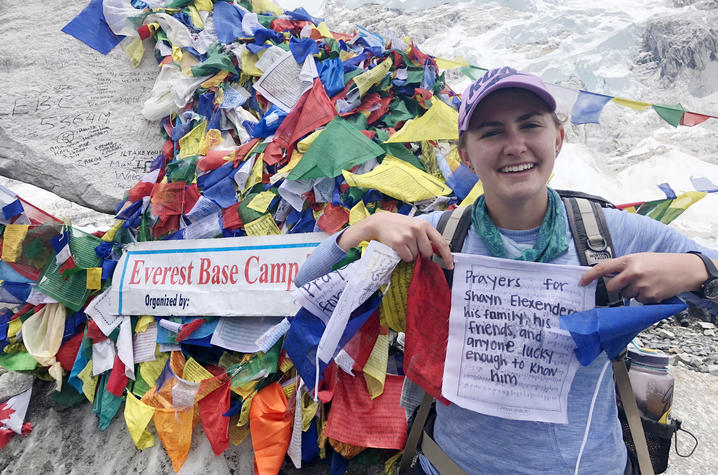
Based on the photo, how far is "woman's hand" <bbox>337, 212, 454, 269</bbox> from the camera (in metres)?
1.25

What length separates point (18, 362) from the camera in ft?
10.2

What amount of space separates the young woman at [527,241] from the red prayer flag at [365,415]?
36.0 inches

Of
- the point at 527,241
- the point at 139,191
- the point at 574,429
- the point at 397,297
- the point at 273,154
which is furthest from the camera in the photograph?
the point at 139,191

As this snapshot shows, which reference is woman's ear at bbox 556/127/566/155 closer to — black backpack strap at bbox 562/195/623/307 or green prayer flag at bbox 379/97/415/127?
black backpack strap at bbox 562/195/623/307

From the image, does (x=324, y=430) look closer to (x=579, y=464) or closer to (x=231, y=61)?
(x=579, y=464)

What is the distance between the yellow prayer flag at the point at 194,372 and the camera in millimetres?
2689

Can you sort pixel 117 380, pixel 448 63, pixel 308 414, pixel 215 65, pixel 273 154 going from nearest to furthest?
pixel 308 414 → pixel 117 380 → pixel 273 154 → pixel 215 65 → pixel 448 63

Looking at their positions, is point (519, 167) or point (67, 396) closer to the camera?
point (519, 167)

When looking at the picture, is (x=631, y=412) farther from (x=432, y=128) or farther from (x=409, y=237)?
(x=432, y=128)

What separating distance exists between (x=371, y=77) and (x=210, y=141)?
1363mm

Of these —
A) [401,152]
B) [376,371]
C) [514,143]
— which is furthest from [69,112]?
[514,143]

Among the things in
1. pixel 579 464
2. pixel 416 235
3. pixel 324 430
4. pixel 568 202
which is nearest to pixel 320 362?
pixel 416 235

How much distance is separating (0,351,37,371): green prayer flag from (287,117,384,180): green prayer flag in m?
2.35

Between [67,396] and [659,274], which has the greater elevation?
[659,274]
